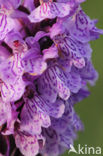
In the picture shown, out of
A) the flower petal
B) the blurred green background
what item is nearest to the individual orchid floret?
the flower petal

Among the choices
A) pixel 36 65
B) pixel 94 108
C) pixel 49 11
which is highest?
pixel 49 11

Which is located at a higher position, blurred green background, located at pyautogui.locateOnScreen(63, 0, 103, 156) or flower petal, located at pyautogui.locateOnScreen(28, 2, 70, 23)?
flower petal, located at pyautogui.locateOnScreen(28, 2, 70, 23)

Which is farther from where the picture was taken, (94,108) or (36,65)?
(94,108)

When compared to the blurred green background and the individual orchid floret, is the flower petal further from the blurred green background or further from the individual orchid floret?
the blurred green background

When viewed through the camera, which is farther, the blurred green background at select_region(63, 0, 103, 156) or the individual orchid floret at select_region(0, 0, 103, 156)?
the blurred green background at select_region(63, 0, 103, 156)

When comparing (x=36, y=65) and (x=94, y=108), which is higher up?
(x=36, y=65)

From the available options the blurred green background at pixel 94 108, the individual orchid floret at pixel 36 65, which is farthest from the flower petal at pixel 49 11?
the blurred green background at pixel 94 108

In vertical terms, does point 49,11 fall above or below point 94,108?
above

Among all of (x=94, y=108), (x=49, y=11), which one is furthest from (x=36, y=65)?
(x=94, y=108)

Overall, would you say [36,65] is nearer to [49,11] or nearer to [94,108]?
[49,11]

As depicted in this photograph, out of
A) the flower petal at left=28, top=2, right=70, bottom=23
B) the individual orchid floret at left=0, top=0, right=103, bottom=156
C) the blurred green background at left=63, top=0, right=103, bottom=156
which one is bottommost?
the blurred green background at left=63, top=0, right=103, bottom=156
